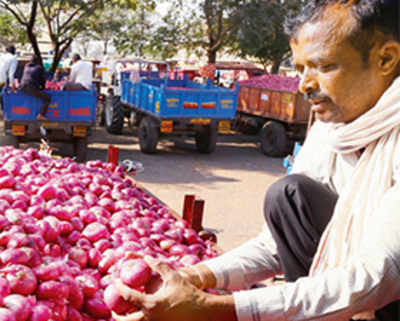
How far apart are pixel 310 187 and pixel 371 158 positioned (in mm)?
349

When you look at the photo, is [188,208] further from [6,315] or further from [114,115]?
[114,115]

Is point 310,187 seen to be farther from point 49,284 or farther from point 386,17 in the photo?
point 49,284

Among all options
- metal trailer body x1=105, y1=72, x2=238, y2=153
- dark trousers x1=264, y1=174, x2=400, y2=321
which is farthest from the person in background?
dark trousers x1=264, y1=174, x2=400, y2=321

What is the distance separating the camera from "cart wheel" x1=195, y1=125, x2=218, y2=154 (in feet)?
→ 33.6

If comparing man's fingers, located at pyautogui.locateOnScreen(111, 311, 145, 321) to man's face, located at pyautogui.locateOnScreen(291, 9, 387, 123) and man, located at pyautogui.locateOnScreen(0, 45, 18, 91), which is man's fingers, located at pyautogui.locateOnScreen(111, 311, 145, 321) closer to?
man's face, located at pyautogui.locateOnScreen(291, 9, 387, 123)

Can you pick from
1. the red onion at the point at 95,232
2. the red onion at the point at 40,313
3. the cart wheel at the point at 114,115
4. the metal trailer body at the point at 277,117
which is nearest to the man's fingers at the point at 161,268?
the red onion at the point at 40,313

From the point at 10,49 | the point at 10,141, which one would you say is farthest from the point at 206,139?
the point at 10,49

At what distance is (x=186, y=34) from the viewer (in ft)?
59.8

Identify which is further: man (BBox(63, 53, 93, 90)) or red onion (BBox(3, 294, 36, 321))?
man (BBox(63, 53, 93, 90))

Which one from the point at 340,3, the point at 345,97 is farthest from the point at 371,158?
the point at 340,3

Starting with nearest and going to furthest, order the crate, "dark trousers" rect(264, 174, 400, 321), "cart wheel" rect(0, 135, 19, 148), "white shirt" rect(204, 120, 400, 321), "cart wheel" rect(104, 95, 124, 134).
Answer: "white shirt" rect(204, 120, 400, 321), "dark trousers" rect(264, 174, 400, 321), the crate, "cart wheel" rect(0, 135, 19, 148), "cart wheel" rect(104, 95, 124, 134)

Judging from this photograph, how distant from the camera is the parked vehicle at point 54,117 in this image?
27.2 ft

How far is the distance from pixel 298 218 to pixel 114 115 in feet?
33.9

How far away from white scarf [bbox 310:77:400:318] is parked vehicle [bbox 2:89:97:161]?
24.3 feet
